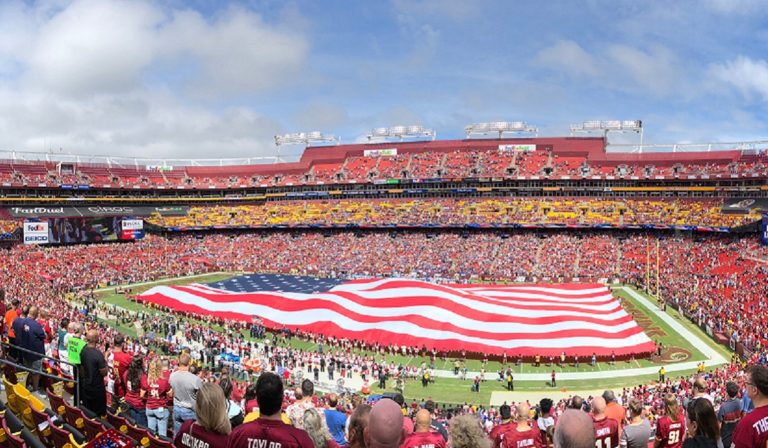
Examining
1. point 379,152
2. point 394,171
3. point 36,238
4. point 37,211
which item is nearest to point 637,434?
point 36,238

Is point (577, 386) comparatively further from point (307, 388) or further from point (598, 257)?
point (598, 257)

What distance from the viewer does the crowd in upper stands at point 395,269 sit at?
16.6m

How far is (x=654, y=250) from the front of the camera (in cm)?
4856

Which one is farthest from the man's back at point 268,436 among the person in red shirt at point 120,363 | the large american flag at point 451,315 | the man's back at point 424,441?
the large american flag at point 451,315

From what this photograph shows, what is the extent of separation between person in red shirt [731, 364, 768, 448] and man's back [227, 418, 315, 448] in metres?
3.12

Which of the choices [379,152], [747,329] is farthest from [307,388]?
[379,152]

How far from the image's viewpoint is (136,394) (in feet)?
24.3

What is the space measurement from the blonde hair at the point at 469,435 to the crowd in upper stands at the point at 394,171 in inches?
2497

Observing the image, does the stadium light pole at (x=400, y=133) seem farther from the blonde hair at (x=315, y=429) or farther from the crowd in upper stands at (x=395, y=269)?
the blonde hair at (x=315, y=429)

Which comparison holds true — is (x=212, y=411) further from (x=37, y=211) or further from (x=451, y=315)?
(x=37, y=211)

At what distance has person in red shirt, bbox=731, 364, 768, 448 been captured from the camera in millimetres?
3900

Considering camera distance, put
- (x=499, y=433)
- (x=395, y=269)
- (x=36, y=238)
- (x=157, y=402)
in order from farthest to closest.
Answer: (x=36, y=238), (x=395, y=269), (x=157, y=402), (x=499, y=433)

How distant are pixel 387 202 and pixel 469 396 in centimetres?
4842

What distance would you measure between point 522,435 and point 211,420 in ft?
9.67
